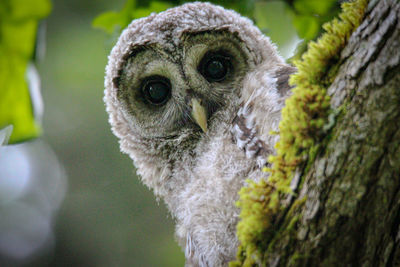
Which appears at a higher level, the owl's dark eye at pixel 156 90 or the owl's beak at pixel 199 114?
the owl's dark eye at pixel 156 90

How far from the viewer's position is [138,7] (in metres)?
2.41

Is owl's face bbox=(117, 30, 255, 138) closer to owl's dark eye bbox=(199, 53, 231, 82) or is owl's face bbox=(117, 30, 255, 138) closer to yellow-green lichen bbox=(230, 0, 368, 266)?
owl's dark eye bbox=(199, 53, 231, 82)

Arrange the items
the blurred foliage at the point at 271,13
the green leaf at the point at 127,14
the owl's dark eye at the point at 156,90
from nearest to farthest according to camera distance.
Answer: the blurred foliage at the point at 271,13 < the green leaf at the point at 127,14 < the owl's dark eye at the point at 156,90

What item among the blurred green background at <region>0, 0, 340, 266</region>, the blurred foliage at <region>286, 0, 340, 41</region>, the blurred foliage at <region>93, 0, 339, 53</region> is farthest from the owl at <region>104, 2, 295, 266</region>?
the blurred green background at <region>0, 0, 340, 266</region>

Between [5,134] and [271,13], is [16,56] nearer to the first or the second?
[5,134]

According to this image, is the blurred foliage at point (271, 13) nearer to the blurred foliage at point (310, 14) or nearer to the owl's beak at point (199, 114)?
the blurred foliage at point (310, 14)

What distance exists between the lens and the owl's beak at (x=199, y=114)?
2.52m

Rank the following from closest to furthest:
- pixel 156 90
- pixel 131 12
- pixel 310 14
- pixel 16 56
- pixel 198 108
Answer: pixel 16 56 → pixel 310 14 → pixel 131 12 → pixel 198 108 → pixel 156 90

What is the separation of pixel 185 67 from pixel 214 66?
22 cm

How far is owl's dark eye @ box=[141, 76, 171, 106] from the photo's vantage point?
288cm

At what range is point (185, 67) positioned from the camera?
8.80 ft

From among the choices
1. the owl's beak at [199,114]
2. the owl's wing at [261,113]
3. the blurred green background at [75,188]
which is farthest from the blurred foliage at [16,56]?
the blurred green background at [75,188]

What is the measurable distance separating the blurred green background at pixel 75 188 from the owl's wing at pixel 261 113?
8.64ft

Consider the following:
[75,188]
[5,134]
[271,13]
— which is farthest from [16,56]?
[75,188]
